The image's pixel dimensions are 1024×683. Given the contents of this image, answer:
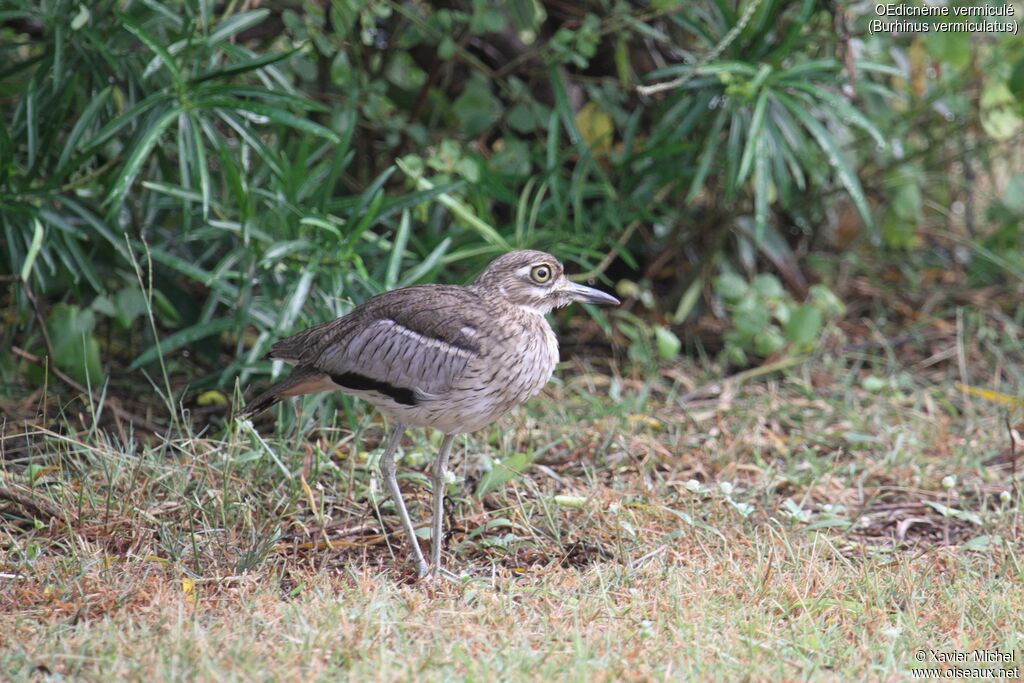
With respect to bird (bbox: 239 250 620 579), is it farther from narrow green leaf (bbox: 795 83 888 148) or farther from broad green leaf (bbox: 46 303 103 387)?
narrow green leaf (bbox: 795 83 888 148)

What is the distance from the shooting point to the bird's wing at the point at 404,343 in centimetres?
397

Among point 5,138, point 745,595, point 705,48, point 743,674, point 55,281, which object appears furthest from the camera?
point 705,48

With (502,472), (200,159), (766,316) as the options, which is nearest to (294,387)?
(502,472)

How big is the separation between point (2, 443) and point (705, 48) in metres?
3.68

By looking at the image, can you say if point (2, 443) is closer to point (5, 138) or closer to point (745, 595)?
point (5, 138)

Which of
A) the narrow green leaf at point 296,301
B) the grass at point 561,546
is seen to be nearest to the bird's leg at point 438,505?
the grass at point 561,546

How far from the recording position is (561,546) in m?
4.18

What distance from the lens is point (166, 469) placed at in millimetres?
4242

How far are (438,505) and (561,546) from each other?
46 centimetres

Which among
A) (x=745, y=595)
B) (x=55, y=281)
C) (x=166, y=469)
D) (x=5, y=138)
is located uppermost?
(x=5, y=138)

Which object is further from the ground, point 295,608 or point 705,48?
point 705,48

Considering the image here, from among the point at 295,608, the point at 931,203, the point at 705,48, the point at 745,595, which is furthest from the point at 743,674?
the point at 931,203

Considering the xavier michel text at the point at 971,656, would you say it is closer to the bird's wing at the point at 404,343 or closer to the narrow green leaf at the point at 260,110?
the bird's wing at the point at 404,343

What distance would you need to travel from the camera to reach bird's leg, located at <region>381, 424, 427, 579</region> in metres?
3.99
